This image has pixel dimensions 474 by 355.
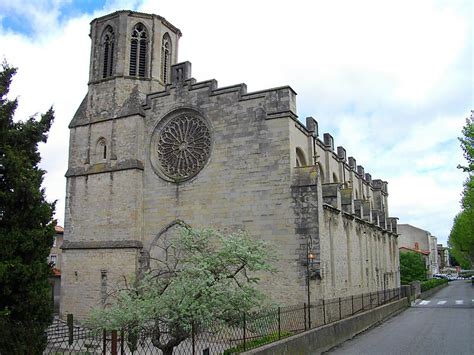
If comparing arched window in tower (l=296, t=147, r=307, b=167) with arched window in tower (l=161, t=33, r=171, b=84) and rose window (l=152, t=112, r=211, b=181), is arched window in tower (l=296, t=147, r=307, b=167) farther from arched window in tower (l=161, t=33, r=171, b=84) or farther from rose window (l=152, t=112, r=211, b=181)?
arched window in tower (l=161, t=33, r=171, b=84)

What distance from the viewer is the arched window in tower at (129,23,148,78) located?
25.7m

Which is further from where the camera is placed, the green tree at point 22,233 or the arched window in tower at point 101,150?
the arched window in tower at point 101,150

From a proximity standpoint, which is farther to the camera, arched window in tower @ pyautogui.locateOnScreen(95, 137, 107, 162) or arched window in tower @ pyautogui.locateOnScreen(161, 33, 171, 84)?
arched window in tower @ pyautogui.locateOnScreen(161, 33, 171, 84)

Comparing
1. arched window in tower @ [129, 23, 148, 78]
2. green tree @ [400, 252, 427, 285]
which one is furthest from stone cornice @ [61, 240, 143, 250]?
green tree @ [400, 252, 427, 285]

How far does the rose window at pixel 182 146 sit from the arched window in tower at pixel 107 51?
5.39 metres

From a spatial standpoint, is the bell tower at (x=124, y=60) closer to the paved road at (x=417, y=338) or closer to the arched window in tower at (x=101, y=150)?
the arched window in tower at (x=101, y=150)

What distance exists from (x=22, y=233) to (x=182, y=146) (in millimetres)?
12738

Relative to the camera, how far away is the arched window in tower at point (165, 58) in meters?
26.7

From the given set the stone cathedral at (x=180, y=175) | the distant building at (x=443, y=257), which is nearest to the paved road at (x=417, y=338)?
the stone cathedral at (x=180, y=175)

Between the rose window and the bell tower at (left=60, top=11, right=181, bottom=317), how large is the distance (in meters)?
1.09

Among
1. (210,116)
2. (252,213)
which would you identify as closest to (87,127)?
(210,116)

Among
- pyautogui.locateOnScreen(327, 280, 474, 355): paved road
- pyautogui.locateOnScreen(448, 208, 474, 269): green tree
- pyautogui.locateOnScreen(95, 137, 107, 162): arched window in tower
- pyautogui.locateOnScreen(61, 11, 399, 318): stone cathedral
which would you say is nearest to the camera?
pyautogui.locateOnScreen(327, 280, 474, 355): paved road

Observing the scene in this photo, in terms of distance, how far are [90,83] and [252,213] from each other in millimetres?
12999

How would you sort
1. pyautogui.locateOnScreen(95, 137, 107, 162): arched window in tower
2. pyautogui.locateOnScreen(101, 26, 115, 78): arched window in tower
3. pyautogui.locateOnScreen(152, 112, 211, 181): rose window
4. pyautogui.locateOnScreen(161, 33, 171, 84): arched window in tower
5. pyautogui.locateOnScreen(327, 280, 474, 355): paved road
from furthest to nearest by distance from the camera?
pyautogui.locateOnScreen(161, 33, 171, 84): arched window in tower < pyautogui.locateOnScreen(101, 26, 115, 78): arched window in tower < pyautogui.locateOnScreen(95, 137, 107, 162): arched window in tower < pyautogui.locateOnScreen(152, 112, 211, 181): rose window < pyautogui.locateOnScreen(327, 280, 474, 355): paved road
